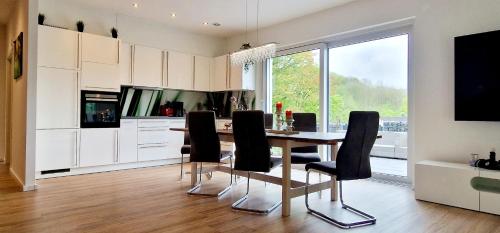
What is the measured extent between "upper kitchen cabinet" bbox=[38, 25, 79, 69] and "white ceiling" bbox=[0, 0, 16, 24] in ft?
2.84

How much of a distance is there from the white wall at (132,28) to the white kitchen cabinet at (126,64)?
0.88 ft

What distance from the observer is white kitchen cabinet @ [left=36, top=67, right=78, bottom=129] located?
167 inches

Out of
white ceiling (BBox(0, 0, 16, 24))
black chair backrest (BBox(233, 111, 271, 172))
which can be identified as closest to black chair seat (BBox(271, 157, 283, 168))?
black chair backrest (BBox(233, 111, 271, 172))

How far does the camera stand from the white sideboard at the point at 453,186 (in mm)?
2865

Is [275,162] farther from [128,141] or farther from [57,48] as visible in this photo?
[57,48]

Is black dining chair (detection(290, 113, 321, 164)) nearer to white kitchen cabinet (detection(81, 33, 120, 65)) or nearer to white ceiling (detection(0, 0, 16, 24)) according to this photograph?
white kitchen cabinet (detection(81, 33, 120, 65))

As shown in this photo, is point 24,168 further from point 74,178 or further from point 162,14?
point 162,14

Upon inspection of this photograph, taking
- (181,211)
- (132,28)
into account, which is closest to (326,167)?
(181,211)

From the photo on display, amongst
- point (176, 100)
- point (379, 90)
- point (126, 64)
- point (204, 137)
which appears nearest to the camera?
point (204, 137)

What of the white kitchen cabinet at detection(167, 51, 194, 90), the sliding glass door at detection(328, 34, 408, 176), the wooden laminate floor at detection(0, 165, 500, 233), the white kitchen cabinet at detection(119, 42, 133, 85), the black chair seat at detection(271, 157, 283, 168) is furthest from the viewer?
the white kitchen cabinet at detection(167, 51, 194, 90)

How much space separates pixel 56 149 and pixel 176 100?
7.76 ft

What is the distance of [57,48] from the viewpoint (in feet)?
14.3

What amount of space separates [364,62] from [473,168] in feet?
6.90

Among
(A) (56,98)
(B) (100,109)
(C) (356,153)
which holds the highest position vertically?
(A) (56,98)
